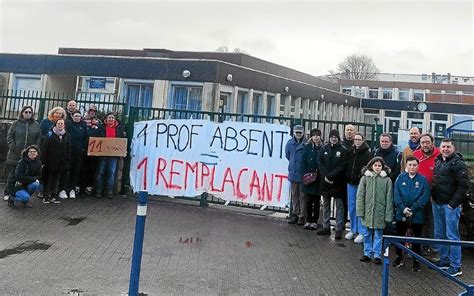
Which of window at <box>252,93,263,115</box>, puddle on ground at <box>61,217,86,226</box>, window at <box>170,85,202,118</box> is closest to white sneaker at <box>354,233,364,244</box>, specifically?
puddle on ground at <box>61,217,86,226</box>

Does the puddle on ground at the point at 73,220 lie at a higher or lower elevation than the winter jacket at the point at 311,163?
lower

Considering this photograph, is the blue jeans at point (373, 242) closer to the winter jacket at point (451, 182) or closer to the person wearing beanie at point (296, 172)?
the winter jacket at point (451, 182)

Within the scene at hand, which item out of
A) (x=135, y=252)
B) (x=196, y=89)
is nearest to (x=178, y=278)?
(x=135, y=252)

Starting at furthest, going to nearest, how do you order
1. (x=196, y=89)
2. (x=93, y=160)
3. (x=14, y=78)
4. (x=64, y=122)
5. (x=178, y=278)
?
(x=14, y=78) < (x=196, y=89) < (x=93, y=160) < (x=64, y=122) < (x=178, y=278)

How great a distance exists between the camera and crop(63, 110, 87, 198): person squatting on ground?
9867mm

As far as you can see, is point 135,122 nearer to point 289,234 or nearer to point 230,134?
point 230,134

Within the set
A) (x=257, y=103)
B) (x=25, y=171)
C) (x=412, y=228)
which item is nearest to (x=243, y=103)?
(x=257, y=103)

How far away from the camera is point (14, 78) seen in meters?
25.0

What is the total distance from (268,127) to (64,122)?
14.8 ft

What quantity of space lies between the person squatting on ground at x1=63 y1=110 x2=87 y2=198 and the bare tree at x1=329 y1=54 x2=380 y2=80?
3135 inches

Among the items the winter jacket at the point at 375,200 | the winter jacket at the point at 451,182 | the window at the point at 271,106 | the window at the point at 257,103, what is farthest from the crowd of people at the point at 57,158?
the window at the point at 271,106

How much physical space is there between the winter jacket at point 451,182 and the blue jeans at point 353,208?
54.2 inches

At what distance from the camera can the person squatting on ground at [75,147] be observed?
388 inches

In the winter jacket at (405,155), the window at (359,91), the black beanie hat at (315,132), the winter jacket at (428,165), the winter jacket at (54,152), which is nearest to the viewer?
the winter jacket at (428,165)
